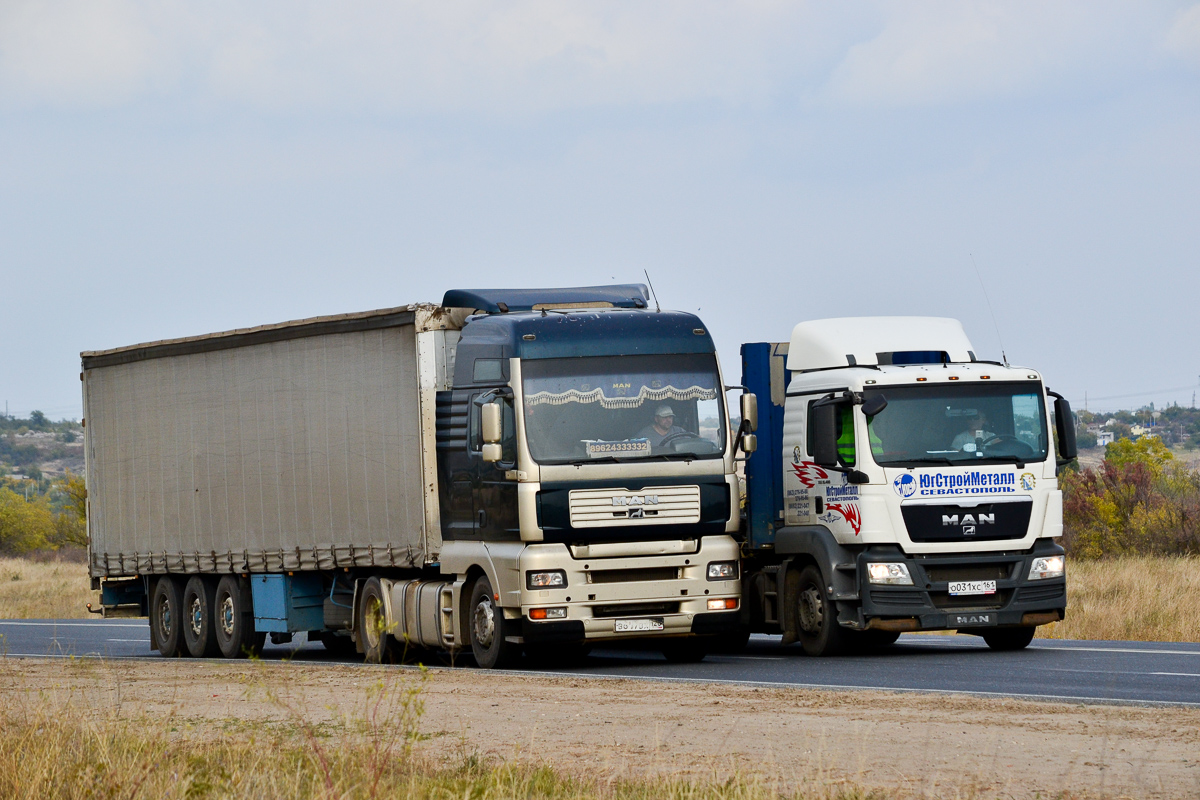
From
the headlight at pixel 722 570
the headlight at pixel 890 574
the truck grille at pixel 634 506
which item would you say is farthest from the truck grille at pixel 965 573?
the truck grille at pixel 634 506

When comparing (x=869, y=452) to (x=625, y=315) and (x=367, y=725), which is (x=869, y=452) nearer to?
(x=625, y=315)

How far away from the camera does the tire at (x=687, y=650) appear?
18797 millimetres

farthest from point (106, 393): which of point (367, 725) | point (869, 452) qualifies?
point (367, 725)

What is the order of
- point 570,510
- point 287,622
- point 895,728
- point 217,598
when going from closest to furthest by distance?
point 895,728 < point 570,510 < point 287,622 < point 217,598

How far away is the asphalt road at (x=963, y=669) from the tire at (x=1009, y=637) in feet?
0.45

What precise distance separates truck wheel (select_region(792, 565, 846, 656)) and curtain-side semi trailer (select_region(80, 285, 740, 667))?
0.87m

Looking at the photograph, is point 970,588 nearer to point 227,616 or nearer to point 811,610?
point 811,610

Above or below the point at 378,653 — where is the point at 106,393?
above

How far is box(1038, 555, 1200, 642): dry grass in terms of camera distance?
2266 centimetres

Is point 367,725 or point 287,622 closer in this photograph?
point 367,725

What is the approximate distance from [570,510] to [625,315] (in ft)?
7.15

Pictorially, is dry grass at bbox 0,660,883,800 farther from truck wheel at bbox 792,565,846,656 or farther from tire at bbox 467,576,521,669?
truck wheel at bbox 792,565,846,656

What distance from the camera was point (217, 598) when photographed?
23109 mm

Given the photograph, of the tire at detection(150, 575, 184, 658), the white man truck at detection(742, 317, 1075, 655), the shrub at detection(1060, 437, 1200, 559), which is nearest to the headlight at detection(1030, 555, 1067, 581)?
the white man truck at detection(742, 317, 1075, 655)
